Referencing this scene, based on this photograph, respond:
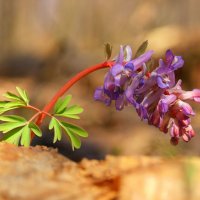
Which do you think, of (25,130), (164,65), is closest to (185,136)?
(164,65)

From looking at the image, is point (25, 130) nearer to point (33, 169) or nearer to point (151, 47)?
point (33, 169)

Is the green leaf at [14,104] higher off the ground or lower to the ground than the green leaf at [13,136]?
higher

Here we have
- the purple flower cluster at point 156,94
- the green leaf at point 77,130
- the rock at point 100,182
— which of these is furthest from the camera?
the green leaf at point 77,130

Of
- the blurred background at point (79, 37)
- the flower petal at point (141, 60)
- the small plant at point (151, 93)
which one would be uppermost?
the flower petal at point (141, 60)

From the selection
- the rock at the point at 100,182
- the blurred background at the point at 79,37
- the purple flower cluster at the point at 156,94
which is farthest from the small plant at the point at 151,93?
the blurred background at the point at 79,37

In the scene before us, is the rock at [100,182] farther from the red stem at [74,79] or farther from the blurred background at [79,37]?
the blurred background at [79,37]
